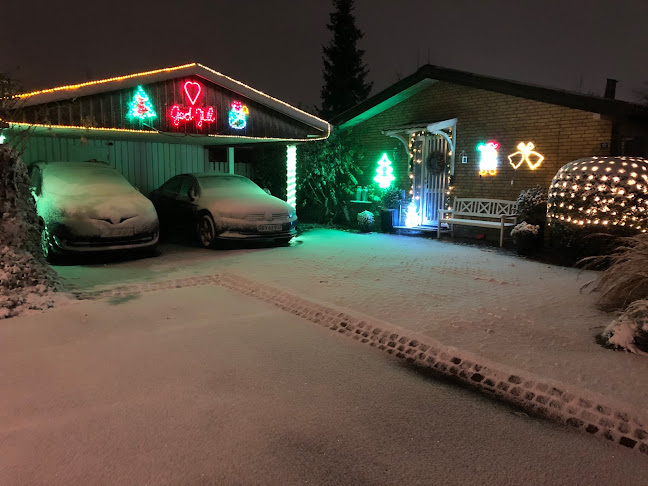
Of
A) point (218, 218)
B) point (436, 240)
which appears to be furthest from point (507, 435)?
point (436, 240)

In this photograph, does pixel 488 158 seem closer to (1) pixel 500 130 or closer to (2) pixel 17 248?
(1) pixel 500 130

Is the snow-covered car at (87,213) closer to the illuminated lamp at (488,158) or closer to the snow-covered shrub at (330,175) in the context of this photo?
the snow-covered shrub at (330,175)

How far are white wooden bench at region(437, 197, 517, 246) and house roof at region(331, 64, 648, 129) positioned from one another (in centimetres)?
248

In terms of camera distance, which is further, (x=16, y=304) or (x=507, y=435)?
(x=16, y=304)

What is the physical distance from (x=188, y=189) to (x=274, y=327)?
6.89 m

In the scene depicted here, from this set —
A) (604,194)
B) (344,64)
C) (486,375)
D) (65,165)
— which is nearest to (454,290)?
(486,375)

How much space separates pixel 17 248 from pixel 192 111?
542cm

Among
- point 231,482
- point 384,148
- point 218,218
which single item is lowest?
point 231,482

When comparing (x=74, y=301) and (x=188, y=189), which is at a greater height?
(x=188, y=189)

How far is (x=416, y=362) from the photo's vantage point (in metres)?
4.48

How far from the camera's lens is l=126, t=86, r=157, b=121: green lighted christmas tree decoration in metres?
9.66

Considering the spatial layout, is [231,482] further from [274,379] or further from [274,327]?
[274,327]

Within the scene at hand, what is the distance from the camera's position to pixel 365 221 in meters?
13.6

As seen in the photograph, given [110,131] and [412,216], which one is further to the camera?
[412,216]
